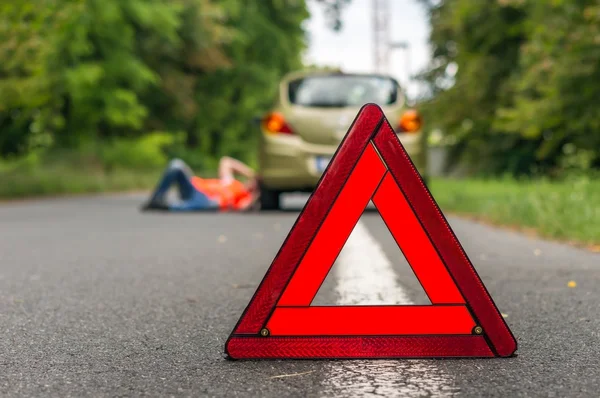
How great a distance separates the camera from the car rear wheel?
12.7m

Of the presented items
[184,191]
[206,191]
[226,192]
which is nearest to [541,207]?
[226,192]

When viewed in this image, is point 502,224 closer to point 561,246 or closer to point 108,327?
point 561,246

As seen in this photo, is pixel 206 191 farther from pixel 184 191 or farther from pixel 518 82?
pixel 518 82

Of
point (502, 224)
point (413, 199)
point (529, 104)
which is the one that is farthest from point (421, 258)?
point (529, 104)

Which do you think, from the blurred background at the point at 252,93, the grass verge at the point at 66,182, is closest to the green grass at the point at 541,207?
the blurred background at the point at 252,93

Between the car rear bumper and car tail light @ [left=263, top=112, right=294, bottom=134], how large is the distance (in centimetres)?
8

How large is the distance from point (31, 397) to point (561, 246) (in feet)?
19.1

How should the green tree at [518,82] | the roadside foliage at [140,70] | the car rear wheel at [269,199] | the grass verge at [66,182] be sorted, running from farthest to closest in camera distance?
the grass verge at [66,182] < the roadside foliage at [140,70] < the green tree at [518,82] < the car rear wheel at [269,199]

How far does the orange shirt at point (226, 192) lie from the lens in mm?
13398

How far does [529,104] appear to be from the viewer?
14.8 m

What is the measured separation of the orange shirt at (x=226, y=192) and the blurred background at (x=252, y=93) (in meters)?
3.06

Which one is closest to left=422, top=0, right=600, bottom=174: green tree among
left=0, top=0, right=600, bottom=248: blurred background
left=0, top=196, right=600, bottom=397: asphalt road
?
left=0, top=0, right=600, bottom=248: blurred background

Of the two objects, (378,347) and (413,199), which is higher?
(413,199)

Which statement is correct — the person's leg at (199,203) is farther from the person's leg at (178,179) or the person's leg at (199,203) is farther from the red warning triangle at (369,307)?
the red warning triangle at (369,307)
